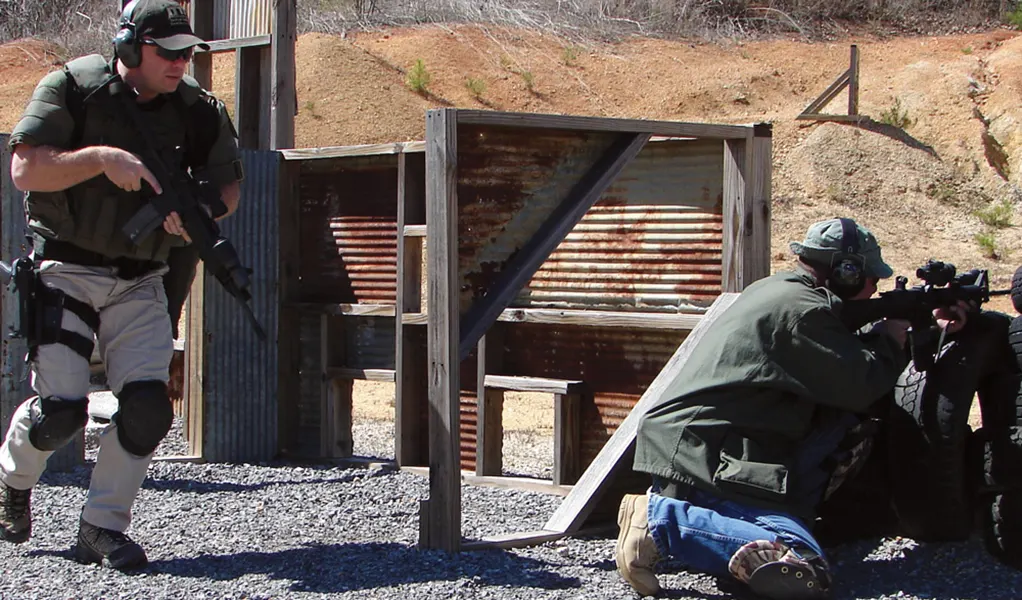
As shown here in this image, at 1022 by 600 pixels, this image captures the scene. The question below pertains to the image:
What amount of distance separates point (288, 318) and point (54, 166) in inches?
124

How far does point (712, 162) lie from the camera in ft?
21.2

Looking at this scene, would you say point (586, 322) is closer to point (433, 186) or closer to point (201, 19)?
point (433, 186)

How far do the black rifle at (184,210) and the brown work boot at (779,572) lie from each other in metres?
2.14

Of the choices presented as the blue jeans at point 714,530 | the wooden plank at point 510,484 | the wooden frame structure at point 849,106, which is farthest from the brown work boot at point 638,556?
the wooden frame structure at point 849,106

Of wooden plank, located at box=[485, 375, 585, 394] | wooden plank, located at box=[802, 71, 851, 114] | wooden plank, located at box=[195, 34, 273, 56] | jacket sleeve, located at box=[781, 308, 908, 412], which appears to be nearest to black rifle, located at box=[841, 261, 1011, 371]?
jacket sleeve, located at box=[781, 308, 908, 412]

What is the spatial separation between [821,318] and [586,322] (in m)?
2.79

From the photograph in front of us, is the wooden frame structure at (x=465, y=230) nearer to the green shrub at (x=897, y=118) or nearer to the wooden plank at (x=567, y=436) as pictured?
the wooden plank at (x=567, y=436)

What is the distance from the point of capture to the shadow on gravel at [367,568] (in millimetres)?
4215

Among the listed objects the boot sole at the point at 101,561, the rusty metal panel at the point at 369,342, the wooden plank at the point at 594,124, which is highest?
the wooden plank at the point at 594,124

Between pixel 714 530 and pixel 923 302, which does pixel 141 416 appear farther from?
pixel 923 302

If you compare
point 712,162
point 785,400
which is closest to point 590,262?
point 712,162

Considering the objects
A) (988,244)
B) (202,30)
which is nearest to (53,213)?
(202,30)

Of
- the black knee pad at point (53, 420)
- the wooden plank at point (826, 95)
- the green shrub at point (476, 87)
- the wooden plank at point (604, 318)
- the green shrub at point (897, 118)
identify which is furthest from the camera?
the green shrub at point (476, 87)

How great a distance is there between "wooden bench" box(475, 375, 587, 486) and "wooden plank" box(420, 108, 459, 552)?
2.13 metres
